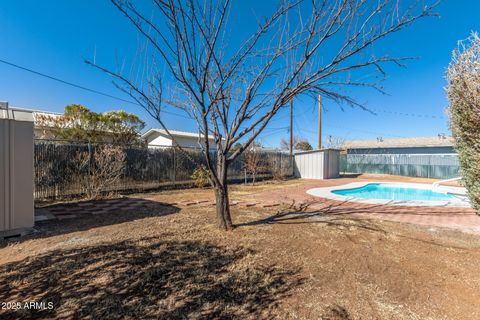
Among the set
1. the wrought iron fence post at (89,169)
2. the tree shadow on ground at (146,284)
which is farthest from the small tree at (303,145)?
the tree shadow on ground at (146,284)

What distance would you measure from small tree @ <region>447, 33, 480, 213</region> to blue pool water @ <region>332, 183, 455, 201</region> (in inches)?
219

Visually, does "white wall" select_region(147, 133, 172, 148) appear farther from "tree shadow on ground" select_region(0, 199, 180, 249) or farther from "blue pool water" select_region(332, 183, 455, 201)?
"blue pool water" select_region(332, 183, 455, 201)

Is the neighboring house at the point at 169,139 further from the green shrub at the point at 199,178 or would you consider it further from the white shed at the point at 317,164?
the green shrub at the point at 199,178

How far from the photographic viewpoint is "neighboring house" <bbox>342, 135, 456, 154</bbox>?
25.0 meters

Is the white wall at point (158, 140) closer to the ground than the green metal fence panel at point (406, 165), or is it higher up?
higher up

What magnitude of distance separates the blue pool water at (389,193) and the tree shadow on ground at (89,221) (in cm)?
823

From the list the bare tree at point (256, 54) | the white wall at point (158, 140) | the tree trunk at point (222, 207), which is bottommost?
the tree trunk at point (222, 207)

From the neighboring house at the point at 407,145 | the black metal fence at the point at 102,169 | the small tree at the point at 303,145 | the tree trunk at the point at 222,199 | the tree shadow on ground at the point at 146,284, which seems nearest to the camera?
the tree shadow on ground at the point at 146,284

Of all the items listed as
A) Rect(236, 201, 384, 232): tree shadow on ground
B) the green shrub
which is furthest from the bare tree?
the green shrub

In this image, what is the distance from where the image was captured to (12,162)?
408cm

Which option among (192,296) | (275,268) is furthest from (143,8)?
(275,268)

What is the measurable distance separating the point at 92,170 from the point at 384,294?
9209 mm

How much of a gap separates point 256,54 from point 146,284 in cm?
381

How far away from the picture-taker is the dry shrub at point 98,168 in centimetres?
802
